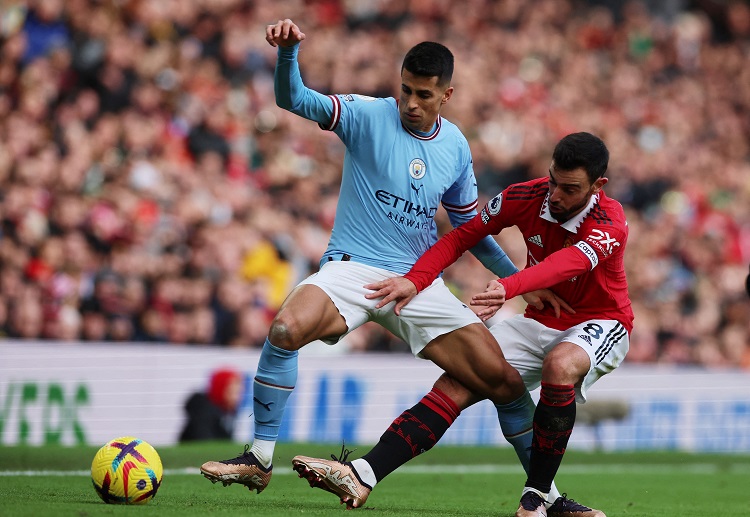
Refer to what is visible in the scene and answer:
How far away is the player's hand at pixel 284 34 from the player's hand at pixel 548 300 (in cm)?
204

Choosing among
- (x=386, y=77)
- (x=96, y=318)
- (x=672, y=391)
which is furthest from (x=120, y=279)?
(x=672, y=391)

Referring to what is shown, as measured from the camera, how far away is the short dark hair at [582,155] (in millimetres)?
6344

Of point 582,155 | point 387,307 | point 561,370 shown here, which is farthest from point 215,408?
point 582,155

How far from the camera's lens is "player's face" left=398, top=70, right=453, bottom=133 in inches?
264

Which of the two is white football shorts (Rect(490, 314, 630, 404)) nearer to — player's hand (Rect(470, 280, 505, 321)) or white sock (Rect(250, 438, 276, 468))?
player's hand (Rect(470, 280, 505, 321))

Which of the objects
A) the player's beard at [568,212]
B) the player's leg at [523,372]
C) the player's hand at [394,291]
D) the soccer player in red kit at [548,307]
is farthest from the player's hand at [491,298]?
the player's leg at [523,372]

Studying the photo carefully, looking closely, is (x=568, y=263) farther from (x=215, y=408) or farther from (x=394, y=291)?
(x=215, y=408)

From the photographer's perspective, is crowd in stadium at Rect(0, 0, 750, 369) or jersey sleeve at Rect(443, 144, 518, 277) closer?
jersey sleeve at Rect(443, 144, 518, 277)

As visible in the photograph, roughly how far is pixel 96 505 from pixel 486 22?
1543cm

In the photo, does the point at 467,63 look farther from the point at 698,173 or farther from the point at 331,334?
the point at 331,334

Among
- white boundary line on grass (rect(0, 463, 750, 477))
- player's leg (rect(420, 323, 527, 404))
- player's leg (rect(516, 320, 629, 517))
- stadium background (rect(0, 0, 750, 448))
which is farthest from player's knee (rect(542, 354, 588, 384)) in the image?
stadium background (rect(0, 0, 750, 448))

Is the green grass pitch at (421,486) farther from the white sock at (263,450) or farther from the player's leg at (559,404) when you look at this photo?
the player's leg at (559,404)

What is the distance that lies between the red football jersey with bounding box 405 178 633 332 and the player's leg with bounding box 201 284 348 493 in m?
0.59

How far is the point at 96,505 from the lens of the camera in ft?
19.4
